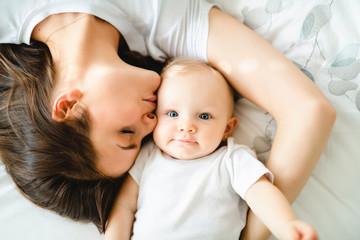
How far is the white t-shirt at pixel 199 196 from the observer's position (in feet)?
2.87

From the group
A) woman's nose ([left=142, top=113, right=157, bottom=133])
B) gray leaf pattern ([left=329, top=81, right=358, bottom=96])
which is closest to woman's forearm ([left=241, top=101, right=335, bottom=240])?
gray leaf pattern ([left=329, top=81, right=358, bottom=96])

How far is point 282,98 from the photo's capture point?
898 millimetres

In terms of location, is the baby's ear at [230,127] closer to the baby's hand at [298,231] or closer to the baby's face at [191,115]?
the baby's face at [191,115]

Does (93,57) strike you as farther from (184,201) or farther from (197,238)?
(197,238)

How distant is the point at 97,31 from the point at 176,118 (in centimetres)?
41

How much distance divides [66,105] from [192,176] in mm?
434

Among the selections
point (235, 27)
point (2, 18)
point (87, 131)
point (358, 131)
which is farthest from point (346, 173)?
point (2, 18)

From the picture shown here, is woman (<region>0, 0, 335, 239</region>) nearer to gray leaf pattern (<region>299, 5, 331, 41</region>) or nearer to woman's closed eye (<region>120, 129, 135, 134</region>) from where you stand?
woman's closed eye (<region>120, 129, 135, 134</region>)

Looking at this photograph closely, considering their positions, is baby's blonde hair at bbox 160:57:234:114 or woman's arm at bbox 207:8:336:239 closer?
woman's arm at bbox 207:8:336:239

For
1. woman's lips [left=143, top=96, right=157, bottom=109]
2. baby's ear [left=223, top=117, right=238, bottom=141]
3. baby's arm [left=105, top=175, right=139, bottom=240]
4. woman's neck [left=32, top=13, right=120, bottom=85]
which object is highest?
woman's neck [left=32, top=13, right=120, bottom=85]

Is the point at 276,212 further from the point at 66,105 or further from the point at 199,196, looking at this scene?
the point at 66,105

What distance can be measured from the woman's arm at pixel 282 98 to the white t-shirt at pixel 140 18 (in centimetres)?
9

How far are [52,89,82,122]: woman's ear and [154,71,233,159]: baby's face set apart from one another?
263 millimetres

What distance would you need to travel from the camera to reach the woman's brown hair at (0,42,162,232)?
85 cm
